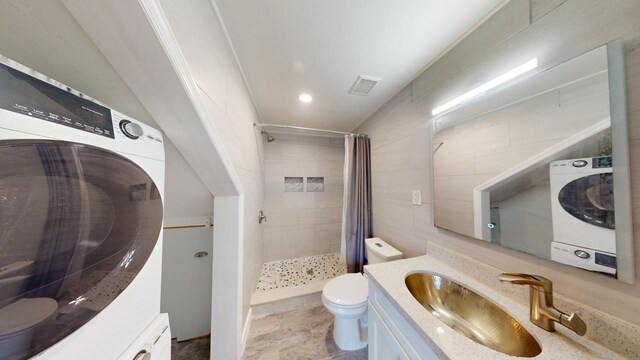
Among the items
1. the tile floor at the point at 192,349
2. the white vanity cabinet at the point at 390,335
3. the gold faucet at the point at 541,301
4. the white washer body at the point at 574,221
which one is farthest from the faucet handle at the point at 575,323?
the tile floor at the point at 192,349

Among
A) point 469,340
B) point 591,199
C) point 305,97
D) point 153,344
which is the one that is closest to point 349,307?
point 469,340

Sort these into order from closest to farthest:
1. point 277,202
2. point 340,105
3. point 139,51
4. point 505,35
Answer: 1. point 139,51
2. point 505,35
3. point 340,105
4. point 277,202

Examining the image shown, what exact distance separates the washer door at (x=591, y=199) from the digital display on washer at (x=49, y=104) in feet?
5.31

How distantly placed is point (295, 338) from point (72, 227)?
168 cm

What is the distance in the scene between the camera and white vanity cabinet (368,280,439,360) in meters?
0.70

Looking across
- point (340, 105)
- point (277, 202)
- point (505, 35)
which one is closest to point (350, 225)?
point (277, 202)

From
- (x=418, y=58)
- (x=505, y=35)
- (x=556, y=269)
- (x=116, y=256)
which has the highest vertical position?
(x=418, y=58)

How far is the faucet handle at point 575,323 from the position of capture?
1.87 feet

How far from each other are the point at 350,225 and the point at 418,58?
1656mm

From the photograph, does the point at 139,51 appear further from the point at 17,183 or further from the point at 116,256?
the point at 116,256

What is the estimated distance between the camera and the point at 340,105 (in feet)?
6.04

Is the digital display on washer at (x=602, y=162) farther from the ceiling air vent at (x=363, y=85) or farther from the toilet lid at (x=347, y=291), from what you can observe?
the toilet lid at (x=347, y=291)

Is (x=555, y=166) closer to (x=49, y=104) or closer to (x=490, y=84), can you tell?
(x=490, y=84)

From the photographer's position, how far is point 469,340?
622 millimetres
